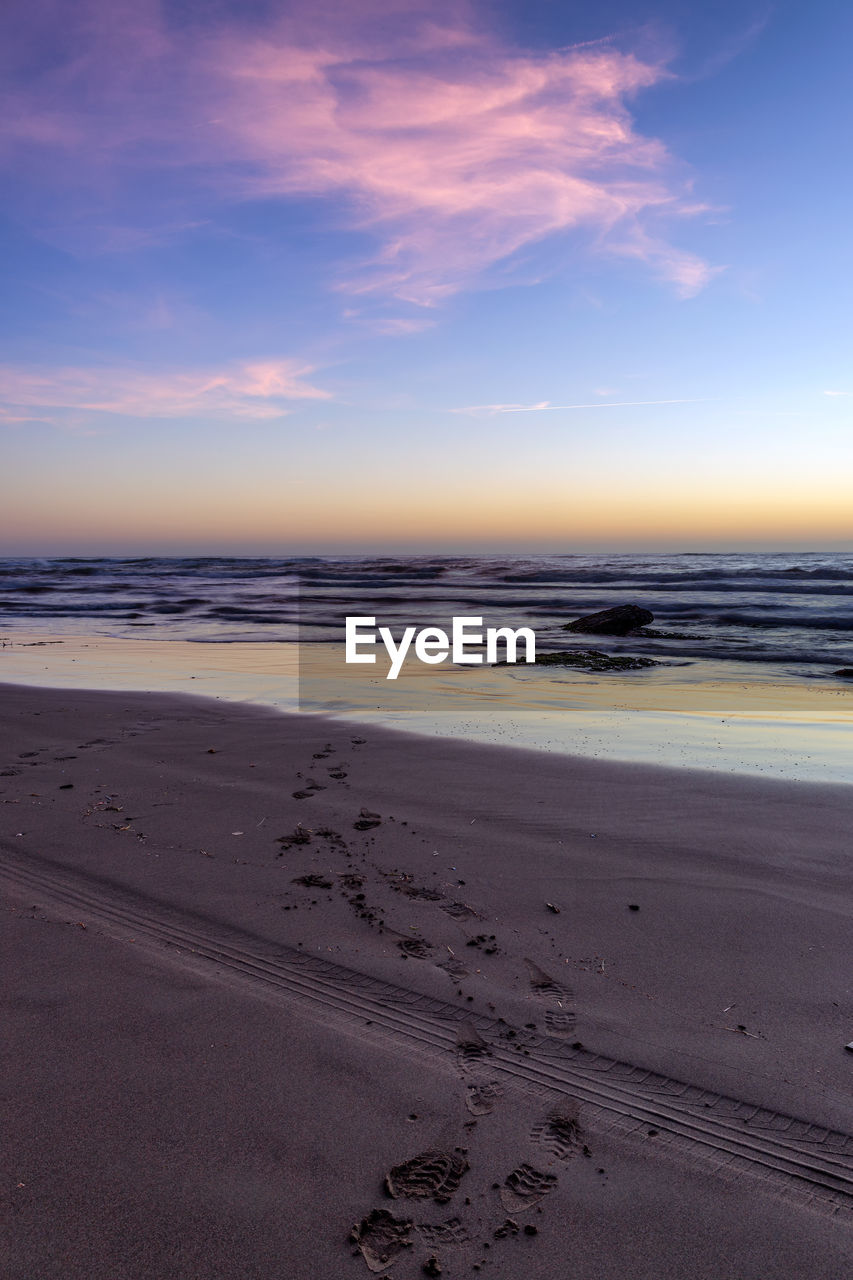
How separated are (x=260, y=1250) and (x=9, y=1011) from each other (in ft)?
4.32

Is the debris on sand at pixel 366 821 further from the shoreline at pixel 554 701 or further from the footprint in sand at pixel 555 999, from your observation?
the shoreline at pixel 554 701

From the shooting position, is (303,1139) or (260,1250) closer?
(260,1250)

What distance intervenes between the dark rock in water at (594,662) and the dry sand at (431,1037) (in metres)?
6.27

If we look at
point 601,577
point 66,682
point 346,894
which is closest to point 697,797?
point 346,894

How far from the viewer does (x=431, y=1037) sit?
2467mm

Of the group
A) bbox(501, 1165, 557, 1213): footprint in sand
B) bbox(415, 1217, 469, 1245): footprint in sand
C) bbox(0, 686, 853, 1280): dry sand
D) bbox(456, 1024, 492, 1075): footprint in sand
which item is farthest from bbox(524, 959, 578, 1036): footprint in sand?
bbox(415, 1217, 469, 1245): footprint in sand

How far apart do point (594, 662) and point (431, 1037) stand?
9.02 meters

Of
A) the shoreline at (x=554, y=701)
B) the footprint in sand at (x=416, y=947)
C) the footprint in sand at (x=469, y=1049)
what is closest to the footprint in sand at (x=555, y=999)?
the footprint in sand at (x=469, y=1049)

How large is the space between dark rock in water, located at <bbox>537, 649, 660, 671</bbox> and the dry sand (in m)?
6.27

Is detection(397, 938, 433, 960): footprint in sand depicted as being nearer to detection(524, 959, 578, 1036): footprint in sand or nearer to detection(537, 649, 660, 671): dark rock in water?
detection(524, 959, 578, 1036): footprint in sand

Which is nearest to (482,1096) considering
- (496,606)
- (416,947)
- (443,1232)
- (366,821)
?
(443,1232)

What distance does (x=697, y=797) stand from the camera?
4688mm

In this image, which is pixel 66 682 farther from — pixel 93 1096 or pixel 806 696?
pixel 806 696

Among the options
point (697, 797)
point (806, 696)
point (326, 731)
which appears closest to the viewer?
point (697, 797)
